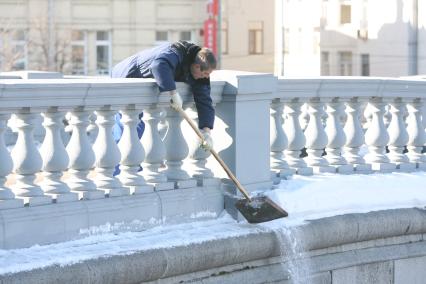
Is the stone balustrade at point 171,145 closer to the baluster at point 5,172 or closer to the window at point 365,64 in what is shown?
the baluster at point 5,172

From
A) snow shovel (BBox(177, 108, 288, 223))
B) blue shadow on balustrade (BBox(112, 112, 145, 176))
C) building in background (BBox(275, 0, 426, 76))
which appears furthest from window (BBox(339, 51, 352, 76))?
snow shovel (BBox(177, 108, 288, 223))

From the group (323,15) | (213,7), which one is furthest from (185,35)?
(323,15)

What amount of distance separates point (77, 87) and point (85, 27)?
5229cm

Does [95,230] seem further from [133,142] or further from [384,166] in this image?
[384,166]

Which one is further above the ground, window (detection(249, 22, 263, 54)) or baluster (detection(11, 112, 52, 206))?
window (detection(249, 22, 263, 54))

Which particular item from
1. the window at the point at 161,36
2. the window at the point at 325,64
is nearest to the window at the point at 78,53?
the window at the point at 161,36

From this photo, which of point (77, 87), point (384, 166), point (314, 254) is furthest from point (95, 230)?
point (384, 166)

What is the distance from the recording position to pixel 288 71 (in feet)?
170

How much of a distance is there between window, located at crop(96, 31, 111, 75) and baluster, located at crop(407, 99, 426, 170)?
50308 millimetres

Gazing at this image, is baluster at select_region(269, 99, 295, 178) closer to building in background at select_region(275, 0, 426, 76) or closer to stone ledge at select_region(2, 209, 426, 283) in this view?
stone ledge at select_region(2, 209, 426, 283)

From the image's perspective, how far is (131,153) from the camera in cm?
772

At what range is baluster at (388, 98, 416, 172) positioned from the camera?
946cm

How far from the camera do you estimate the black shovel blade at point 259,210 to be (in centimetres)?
807

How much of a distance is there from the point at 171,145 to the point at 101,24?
5225 centimetres
